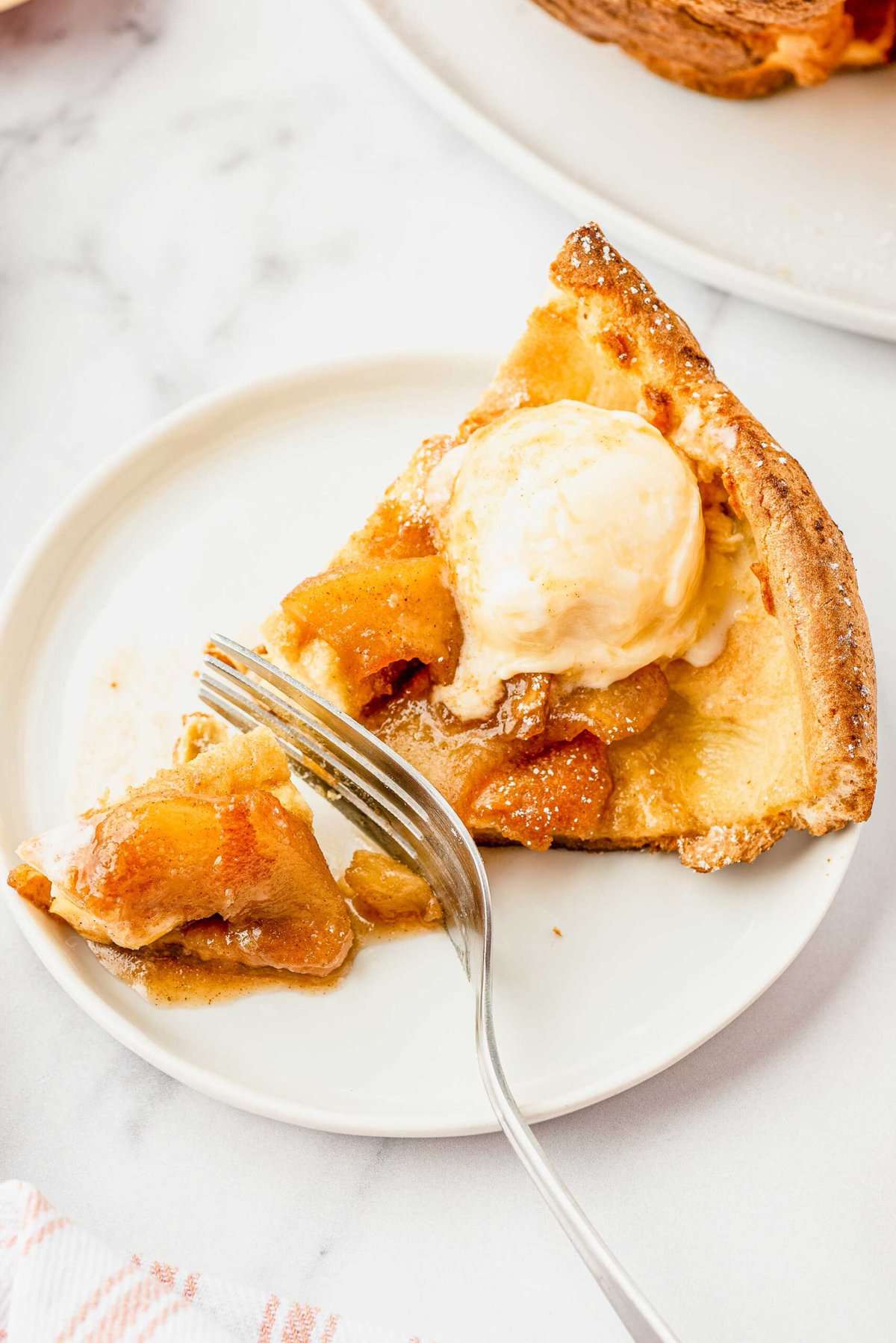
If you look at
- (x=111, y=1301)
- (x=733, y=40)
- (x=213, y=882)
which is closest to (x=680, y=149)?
(x=733, y=40)

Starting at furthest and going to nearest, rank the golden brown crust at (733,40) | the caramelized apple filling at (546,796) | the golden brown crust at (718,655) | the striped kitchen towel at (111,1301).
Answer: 1. the golden brown crust at (733,40)
2. the caramelized apple filling at (546,796)
3. the golden brown crust at (718,655)
4. the striped kitchen towel at (111,1301)

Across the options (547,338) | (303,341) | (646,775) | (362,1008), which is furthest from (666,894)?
(303,341)

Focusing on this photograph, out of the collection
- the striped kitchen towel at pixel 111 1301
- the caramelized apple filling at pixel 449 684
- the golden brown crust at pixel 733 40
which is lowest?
the striped kitchen towel at pixel 111 1301

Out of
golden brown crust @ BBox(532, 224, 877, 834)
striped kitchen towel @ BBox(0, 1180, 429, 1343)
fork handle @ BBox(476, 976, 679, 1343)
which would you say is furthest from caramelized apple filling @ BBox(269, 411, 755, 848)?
striped kitchen towel @ BBox(0, 1180, 429, 1343)

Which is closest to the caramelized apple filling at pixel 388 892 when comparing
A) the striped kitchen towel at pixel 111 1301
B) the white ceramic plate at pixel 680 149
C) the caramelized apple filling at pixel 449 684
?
the caramelized apple filling at pixel 449 684

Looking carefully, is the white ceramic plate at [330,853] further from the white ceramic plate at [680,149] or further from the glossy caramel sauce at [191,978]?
the white ceramic plate at [680,149]

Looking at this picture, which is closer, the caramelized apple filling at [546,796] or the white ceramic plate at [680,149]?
the caramelized apple filling at [546,796]

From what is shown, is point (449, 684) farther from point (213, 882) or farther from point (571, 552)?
point (213, 882)

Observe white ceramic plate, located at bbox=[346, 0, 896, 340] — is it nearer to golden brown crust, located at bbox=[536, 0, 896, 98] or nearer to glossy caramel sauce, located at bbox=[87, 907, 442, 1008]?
golden brown crust, located at bbox=[536, 0, 896, 98]
